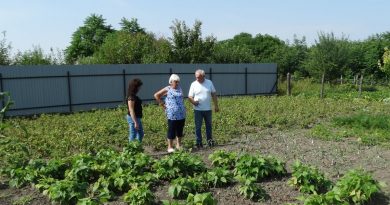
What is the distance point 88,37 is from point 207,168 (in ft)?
120

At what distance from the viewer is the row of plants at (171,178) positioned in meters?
4.98

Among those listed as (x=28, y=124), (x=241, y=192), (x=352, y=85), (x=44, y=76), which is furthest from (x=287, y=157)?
(x=352, y=85)

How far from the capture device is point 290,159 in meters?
7.36

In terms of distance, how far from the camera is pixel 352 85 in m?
28.1

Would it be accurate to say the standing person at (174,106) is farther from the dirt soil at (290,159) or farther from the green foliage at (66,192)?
the green foliage at (66,192)

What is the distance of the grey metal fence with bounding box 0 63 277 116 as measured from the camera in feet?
51.8

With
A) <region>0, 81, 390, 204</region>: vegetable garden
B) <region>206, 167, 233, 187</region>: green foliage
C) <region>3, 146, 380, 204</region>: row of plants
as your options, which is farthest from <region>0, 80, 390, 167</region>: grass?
<region>206, 167, 233, 187</region>: green foliage

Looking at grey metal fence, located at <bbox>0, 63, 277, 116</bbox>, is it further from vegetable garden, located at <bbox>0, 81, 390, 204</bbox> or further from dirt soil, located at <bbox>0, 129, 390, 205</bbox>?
dirt soil, located at <bbox>0, 129, 390, 205</bbox>

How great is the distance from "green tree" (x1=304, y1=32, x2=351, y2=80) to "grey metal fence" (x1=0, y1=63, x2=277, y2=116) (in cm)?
726

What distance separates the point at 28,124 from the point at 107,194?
26.1 ft

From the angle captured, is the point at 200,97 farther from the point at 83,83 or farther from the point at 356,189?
the point at 83,83

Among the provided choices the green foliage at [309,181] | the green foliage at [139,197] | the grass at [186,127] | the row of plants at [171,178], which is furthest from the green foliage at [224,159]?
the grass at [186,127]

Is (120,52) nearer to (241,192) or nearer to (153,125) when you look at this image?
(153,125)

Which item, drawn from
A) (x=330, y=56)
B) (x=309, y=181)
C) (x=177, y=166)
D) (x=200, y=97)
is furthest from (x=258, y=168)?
(x=330, y=56)
